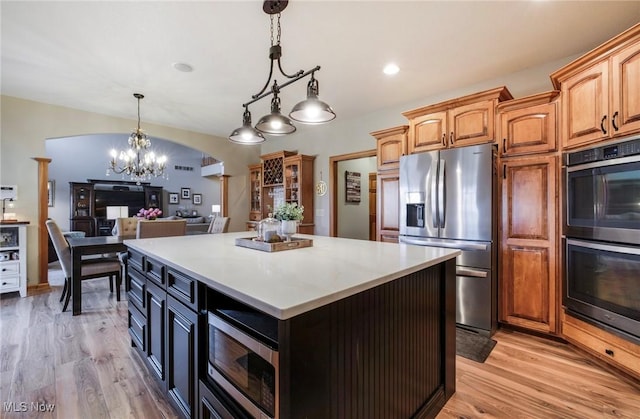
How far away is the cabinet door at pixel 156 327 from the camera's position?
166 centimetres

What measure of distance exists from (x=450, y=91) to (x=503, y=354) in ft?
9.59

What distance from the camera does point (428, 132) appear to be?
3.10 metres

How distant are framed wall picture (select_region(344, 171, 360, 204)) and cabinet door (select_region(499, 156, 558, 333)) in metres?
2.84

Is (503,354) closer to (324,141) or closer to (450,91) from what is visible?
(450,91)

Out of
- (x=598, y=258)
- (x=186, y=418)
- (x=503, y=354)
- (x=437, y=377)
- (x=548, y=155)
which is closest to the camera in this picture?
(x=186, y=418)

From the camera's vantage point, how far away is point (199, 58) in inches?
111

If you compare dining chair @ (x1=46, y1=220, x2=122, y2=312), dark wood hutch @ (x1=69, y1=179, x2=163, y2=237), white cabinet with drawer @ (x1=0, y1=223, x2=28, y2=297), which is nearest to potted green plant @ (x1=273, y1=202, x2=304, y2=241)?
dining chair @ (x1=46, y1=220, x2=122, y2=312)

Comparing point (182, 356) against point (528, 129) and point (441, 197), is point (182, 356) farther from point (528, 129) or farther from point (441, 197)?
point (528, 129)

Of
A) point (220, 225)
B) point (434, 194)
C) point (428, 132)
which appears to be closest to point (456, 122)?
point (428, 132)

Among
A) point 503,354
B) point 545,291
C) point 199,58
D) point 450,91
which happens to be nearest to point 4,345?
point 199,58

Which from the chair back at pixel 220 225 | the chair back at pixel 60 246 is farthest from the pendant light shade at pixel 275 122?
the chair back at pixel 60 246

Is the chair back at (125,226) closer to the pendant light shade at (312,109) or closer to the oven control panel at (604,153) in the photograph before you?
the pendant light shade at (312,109)

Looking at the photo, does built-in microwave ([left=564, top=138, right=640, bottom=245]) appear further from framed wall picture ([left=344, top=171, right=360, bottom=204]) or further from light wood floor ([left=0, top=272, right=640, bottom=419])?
framed wall picture ([left=344, top=171, right=360, bottom=204])

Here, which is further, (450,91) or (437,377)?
(450,91)
